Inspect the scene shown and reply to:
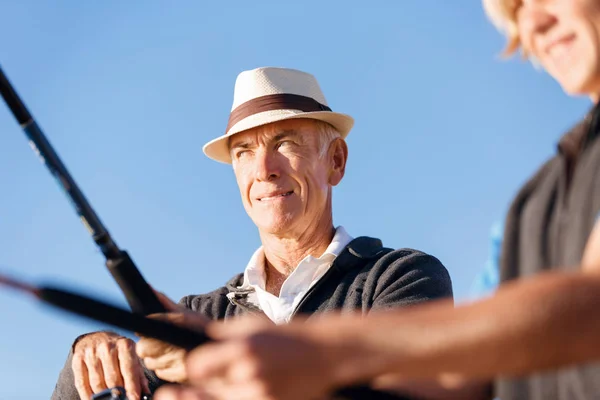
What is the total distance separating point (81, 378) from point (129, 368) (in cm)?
33

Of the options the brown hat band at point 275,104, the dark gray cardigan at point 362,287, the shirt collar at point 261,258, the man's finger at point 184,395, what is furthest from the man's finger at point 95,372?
the man's finger at point 184,395

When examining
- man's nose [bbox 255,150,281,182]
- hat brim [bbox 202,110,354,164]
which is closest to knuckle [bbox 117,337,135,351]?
man's nose [bbox 255,150,281,182]

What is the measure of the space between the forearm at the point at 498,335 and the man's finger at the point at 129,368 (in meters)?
2.12

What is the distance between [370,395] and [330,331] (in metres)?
0.35

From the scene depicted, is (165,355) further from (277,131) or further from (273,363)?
(277,131)

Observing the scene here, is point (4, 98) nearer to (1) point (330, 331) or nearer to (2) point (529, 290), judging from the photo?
(1) point (330, 331)

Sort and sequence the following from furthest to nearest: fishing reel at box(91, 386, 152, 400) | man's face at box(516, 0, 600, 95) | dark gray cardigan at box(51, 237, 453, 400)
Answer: dark gray cardigan at box(51, 237, 453, 400) → fishing reel at box(91, 386, 152, 400) → man's face at box(516, 0, 600, 95)

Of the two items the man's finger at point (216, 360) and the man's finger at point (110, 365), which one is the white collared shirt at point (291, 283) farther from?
the man's finger at point (216, 360)

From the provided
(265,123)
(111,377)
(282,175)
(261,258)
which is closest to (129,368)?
(111,377)

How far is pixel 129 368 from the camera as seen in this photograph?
3328 millimetres

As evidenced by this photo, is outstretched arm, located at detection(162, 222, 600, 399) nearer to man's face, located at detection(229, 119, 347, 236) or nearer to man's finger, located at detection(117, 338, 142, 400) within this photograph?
man's finger, located at detection(117, 338, 142, 400)

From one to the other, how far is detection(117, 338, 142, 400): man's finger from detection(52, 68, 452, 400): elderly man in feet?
1.39

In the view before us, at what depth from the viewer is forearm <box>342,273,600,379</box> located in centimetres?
128

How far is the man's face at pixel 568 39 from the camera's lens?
71.6 inches
